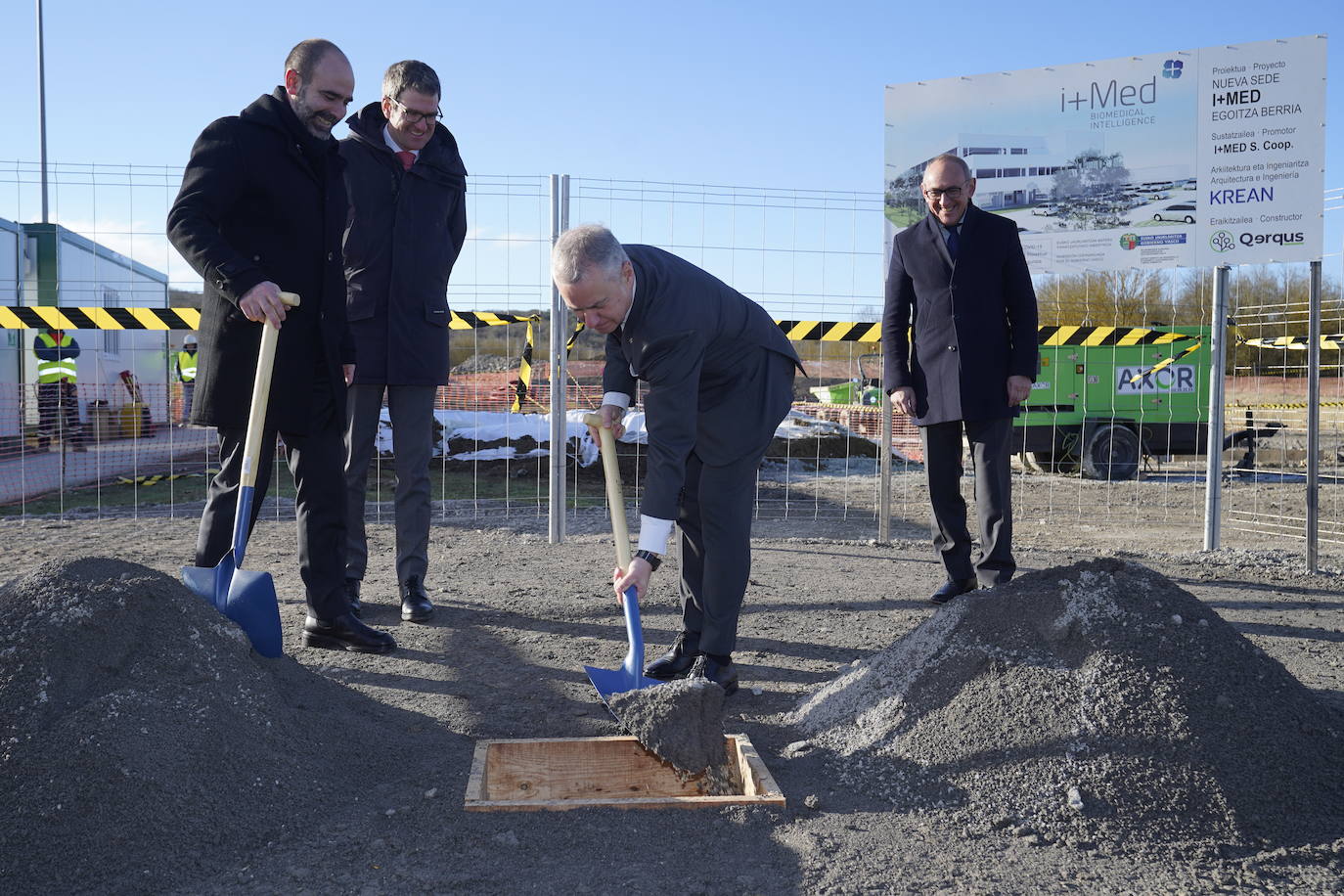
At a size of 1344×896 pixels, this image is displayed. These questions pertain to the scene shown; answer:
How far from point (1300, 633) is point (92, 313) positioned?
6862 mm

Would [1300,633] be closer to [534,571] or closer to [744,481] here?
[744,481]

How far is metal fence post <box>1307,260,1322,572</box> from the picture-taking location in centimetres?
553

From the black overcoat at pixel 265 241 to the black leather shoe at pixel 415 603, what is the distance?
1056 mm

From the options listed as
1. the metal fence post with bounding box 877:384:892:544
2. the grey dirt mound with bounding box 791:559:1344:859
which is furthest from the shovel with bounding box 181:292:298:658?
the metal fence post with bounding box 877:384:892:544

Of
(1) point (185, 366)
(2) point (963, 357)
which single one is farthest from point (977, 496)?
(1) point (185, 366)

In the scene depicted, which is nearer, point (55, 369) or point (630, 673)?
point (630, 673)

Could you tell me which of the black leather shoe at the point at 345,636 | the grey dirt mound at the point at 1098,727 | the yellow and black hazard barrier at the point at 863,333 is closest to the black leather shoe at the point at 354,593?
the black leather shoe at the point at 345,636

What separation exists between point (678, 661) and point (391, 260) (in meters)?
2.10

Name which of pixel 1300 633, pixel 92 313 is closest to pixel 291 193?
pixel 92 313

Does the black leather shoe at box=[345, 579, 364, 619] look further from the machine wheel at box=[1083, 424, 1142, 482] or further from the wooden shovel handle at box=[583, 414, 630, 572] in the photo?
the machine wheel at box=[1083, 424, 1142, 482]

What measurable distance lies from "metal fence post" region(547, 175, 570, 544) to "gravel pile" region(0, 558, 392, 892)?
3.37 metres

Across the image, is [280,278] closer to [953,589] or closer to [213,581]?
[213,581]

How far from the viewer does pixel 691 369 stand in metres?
2.98

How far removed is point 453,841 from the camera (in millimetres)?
2352
